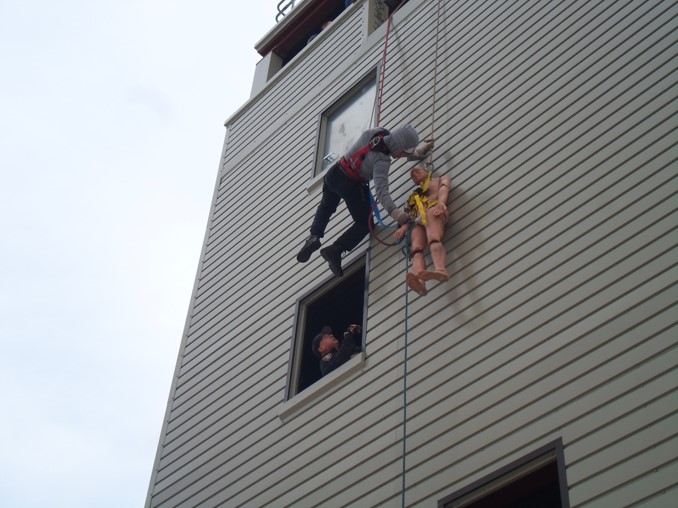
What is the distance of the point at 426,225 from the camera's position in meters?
9.06

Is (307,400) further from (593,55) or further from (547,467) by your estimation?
(593,55)

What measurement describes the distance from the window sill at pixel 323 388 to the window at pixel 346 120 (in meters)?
3.65

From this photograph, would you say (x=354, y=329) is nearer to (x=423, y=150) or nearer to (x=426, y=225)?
(x=426, y=225)

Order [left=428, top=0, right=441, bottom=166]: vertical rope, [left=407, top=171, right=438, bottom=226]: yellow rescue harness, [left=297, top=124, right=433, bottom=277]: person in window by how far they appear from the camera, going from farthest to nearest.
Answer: [left=428, top=0, right=441, bottom=166]: vertical rope < [left=297, top=124, right=433, bottom=277]: person in window < [left=407, top=171, right=438, bottom=226]: yellow rescue harness

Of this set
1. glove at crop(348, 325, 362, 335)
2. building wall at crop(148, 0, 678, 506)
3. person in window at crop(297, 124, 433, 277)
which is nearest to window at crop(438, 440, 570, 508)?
building wall at crop(148, 0, 678, 506)

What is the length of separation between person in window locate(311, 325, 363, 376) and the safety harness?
156cm

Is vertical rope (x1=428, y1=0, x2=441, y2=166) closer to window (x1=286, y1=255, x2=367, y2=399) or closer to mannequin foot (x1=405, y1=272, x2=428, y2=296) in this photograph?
window (x1=286, y1=255, x2=367, y2=399)

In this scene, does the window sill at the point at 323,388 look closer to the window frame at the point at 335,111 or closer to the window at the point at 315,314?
the window at the point at 315,314

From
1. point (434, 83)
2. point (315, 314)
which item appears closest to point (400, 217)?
point (315, 314)

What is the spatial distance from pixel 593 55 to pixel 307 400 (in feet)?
13.6

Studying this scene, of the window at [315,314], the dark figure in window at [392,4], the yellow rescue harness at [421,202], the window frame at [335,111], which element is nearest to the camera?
the yellow rescue harness at [421,202]

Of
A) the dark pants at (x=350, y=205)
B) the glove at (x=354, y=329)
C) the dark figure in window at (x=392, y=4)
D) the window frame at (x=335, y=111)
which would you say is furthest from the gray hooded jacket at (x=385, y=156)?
the dark figure in window at (x=392, y=4)

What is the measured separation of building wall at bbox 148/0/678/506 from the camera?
22.4 ft

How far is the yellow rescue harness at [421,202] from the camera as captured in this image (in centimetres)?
923
